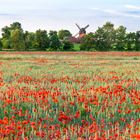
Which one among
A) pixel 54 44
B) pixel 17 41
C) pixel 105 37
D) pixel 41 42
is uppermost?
pixel 105 37

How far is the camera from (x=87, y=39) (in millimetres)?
98000

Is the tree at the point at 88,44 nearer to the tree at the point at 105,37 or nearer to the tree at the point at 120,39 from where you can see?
the tree at the point at 105,37

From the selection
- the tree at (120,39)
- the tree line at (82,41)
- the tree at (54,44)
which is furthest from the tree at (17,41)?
the tree at (120,39)

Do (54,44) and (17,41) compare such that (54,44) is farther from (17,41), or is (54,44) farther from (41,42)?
(17,41)

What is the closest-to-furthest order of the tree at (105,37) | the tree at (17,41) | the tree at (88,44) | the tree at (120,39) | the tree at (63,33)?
the tree at (17,41), the tree at (88,44), the tree at (105,37), the tree at (120,39), the tree at (63,33)

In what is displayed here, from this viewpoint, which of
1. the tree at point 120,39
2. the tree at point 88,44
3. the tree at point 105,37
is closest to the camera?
the tree at point 88,44

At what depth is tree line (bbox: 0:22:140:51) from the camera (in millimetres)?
94500

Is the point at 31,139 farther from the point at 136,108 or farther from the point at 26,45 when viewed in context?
the point at 26,45

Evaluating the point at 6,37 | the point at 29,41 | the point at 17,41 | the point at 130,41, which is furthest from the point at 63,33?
the point at 17,41

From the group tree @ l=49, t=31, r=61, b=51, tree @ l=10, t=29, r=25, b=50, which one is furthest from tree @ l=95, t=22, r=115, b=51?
tree @ l=10, t=29, r=25, b=50

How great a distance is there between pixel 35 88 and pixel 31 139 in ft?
20.0

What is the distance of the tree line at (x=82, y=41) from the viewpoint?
3720 inches

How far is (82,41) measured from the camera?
338ft

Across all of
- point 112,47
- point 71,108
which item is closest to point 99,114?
point 71,108
